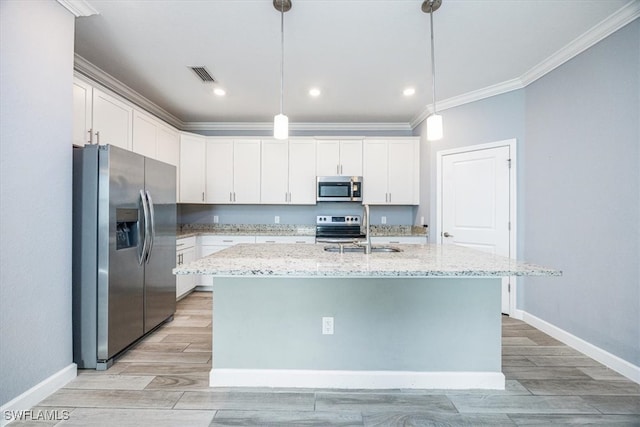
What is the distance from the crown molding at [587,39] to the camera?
2086mm

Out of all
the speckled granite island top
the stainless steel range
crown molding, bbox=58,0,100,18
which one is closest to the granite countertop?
the stainless steel range

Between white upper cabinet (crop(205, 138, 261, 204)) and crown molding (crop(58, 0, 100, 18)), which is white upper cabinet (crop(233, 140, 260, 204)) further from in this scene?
crown molding (crop(58, 0, 100, 18))

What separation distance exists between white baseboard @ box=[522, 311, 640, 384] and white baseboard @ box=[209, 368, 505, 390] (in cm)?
98

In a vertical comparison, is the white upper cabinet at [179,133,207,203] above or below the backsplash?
above

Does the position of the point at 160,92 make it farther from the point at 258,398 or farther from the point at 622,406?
the point at 622,406

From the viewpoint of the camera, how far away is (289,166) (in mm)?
4523

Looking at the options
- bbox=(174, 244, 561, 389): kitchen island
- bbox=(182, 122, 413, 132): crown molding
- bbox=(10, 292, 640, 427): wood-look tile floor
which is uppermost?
bbox=(182, 122, 413, 132): crown molding

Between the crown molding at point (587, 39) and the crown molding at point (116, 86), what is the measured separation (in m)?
4.30

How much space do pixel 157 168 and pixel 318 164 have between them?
7.53 ft

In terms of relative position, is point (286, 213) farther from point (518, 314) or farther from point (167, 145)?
point (518, 314)

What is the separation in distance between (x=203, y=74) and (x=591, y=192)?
3.70m

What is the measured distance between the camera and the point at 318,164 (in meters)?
4.51

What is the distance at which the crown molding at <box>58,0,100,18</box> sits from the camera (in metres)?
1.97

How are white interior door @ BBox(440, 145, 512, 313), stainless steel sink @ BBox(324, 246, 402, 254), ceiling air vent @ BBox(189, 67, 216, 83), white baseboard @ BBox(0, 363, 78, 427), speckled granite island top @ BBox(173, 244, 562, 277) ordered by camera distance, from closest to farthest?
speckled granite island top @ BBox(173, 244, 562, 277)
white baseboard @ BBox(0, 363, 78, 427)
stainless steel sink @ BBox(324, 246, 402, 254)
ceiling air vent @ BBox(189, 67, 216, 83)
white interior door @ BBox(440, 145, 512, 313)
